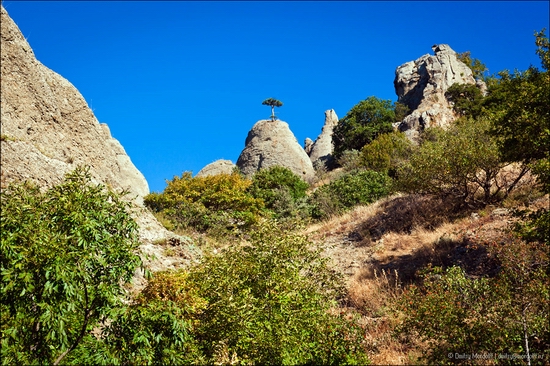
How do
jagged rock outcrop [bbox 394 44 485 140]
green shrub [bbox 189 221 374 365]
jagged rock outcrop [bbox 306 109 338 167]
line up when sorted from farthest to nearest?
jagged rock outcrop [bbox 306 109 338 167], jagged rock outcrop [bbox 394 44 485 140], green shrub [bbox 189 221 374 365]

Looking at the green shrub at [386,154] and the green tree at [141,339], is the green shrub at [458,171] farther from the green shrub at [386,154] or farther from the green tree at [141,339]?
the green tree at [141,339]

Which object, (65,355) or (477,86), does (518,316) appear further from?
(477,86)

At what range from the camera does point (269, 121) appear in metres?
49.0

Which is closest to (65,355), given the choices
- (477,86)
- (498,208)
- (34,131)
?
(34,131)

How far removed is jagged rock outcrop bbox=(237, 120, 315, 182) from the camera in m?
43.8

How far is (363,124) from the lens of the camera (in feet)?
157

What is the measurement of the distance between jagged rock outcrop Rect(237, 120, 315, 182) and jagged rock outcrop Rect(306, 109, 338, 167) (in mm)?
4693

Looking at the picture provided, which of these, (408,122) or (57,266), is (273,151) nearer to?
(408,122)

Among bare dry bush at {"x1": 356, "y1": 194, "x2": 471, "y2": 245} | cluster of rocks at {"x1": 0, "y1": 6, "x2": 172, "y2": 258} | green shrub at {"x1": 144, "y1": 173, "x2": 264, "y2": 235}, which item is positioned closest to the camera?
cluster of rocks at {"x1": 0, "y1": 6, "x2": 172, "y2": 258}

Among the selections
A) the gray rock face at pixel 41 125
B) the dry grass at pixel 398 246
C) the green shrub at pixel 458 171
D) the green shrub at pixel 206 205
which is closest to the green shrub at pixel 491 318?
the dry grass at pixel 398 246

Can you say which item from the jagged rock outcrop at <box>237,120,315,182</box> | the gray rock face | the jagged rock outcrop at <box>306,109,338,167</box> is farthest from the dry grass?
the jagged rock outcrop at <box>306,109,338,167</box>

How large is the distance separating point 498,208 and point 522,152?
5106mm

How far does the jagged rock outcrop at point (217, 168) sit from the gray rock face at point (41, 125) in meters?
29.5

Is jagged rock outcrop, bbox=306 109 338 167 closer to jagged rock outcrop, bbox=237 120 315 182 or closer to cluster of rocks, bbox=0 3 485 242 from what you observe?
jagged rock outcrop, bbox=237 120 315 182
